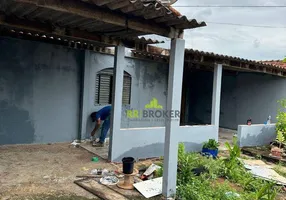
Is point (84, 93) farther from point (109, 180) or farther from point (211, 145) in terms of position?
point (211, 145)

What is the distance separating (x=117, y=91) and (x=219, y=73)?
3.64 m

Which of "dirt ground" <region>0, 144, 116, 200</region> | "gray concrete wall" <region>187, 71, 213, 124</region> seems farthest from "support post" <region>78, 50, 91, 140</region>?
"gray concrete wall" <region>187, 71, 213, 124</region>

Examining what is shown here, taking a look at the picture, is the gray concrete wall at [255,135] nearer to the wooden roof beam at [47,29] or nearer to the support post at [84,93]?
→ the support post at [84,93]

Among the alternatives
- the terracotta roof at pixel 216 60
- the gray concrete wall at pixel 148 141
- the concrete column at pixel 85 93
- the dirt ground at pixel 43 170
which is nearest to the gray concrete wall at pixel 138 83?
the concrete column at pixel 85 93

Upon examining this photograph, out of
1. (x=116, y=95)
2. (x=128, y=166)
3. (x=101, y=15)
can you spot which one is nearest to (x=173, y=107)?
(x=128, y=166)

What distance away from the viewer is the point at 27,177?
16.4ft

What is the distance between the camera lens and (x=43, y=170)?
5.47 metres

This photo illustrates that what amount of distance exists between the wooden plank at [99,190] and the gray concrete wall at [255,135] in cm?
576

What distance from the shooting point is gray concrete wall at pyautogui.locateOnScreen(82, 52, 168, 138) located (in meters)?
8.59

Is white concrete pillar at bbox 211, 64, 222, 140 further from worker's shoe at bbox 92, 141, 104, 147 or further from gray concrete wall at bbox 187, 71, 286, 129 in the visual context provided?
gray concrete wall at bbox 187, 71, 286, 129

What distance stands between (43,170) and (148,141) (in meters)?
2.65

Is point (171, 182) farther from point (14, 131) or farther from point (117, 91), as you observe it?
point (14, 131)

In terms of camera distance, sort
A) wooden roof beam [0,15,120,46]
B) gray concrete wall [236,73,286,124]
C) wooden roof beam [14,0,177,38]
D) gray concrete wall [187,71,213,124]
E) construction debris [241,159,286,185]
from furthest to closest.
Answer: gray concrete wall [187,71,213,124] < gray concrete wall [236,73,286,124] < construction debris [241,159,286,185] < wooden roof beam [0,15,120,46] < wooden roof beam [14,0,177,38]

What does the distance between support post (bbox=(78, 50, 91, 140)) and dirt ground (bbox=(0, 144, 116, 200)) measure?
0.90m
